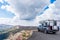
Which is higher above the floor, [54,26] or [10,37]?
[54,26]

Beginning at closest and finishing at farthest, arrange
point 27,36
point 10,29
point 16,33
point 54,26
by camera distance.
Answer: point 10,29 < point 16,33 < point 27,36 < point 54,26

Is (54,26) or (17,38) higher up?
(54,26)

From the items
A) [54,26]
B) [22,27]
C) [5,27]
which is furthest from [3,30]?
[54,26]

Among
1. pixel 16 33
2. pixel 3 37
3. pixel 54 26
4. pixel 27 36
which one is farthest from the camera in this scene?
pixel 54 26

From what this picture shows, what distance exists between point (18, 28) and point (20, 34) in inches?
14.4

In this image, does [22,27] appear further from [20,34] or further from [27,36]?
[27,36]

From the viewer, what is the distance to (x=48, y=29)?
39.1ft

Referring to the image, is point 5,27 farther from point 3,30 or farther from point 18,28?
point 18,28

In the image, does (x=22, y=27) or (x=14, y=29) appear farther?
(x=22, y=27)

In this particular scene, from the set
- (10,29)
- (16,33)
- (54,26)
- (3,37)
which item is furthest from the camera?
(54,26)

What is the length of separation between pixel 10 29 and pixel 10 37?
55 cm

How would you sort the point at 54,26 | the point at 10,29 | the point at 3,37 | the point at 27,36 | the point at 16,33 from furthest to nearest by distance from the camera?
the point at 54,26, the point at 27,36, the point at 16,33, the point at 10,29, the point at 3,37

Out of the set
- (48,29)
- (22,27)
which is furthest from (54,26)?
(22,27)

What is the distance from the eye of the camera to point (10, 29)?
262 inches
